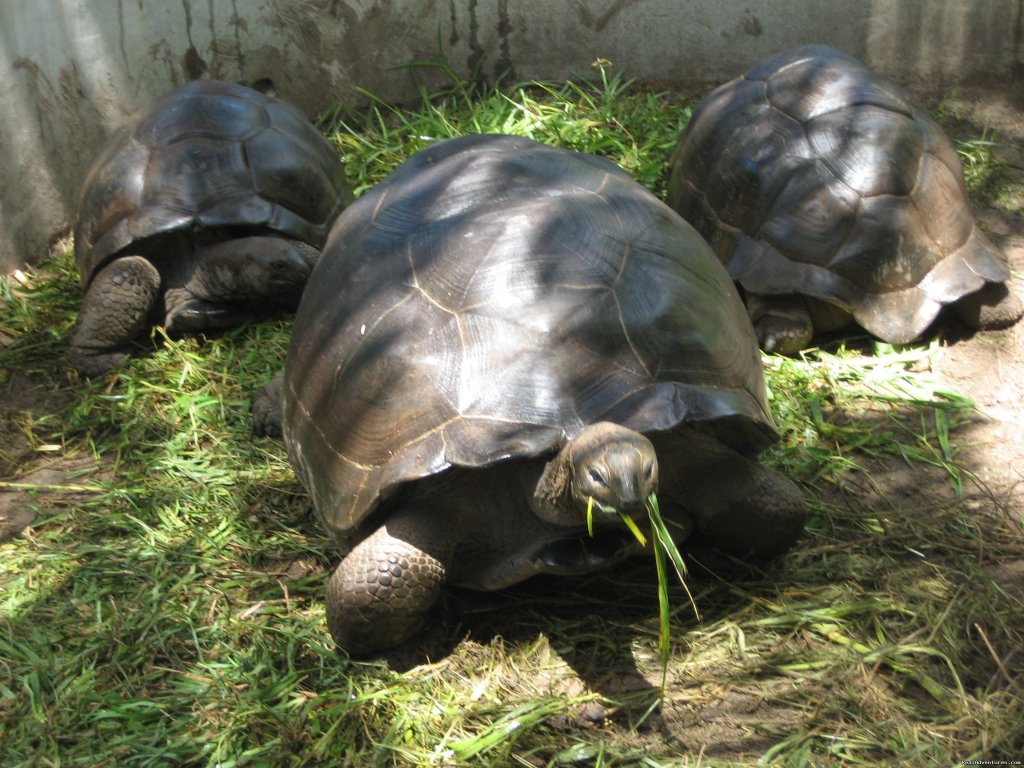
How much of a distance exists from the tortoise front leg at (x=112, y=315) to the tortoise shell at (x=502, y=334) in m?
1.61

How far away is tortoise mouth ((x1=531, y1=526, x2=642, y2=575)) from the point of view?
118 inches

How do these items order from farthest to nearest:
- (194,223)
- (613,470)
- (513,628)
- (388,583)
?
(194,223)
(513,628)
(388,583)
(613,470)

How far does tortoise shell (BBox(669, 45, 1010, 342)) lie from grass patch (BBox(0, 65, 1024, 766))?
1.22ft

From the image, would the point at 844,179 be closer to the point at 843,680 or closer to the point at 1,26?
the point at 843,680

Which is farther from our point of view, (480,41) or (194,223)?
(480,41)

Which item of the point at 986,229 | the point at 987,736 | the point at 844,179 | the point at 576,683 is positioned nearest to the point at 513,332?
the point at 576,683

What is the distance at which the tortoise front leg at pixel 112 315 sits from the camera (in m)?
4.80

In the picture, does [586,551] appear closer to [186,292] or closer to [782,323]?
[782,323]

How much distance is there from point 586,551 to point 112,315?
2.74m

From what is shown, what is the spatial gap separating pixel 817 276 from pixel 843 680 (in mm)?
2090

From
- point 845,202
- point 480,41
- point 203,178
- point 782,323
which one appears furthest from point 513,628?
point 480,41

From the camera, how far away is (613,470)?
8.56 ft

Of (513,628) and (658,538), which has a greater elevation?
(658,538)

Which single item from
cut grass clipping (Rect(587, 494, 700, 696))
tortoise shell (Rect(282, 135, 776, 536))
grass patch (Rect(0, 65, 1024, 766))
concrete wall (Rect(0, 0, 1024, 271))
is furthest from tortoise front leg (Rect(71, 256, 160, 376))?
cut grass clipping (Rect(587, 494, 700, 696))
